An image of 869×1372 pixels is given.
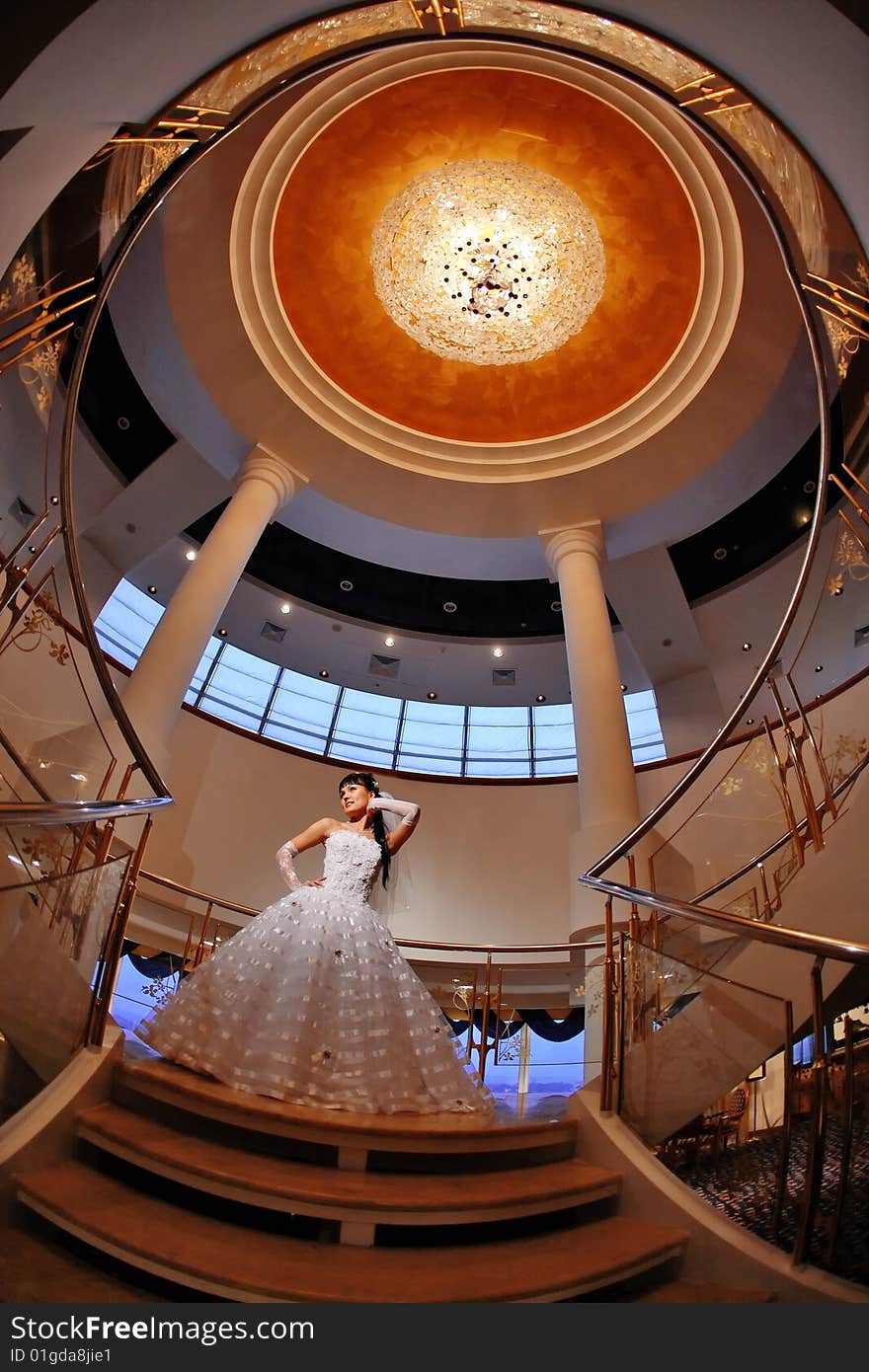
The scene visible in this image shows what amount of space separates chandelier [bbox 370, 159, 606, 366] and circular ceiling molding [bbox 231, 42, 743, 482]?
0.14m

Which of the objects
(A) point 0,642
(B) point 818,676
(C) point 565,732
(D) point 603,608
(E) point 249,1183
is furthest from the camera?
(C) point 565,732

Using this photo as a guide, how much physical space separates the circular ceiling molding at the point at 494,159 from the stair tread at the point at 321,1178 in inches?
332

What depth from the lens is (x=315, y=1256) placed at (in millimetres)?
1996

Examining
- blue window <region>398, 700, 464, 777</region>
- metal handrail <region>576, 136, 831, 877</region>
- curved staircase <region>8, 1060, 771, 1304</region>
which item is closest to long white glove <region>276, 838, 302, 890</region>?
curved staircase <region>8, 1060, 771, 1304</region>

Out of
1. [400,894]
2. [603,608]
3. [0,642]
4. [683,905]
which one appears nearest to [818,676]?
[683,905]

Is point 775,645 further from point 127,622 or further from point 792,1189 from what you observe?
point 127,622

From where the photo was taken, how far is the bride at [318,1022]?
299 cm

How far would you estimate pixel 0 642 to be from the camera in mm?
3768

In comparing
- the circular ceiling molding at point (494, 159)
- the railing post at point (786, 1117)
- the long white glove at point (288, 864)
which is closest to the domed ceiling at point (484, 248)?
the circular ceiling molding at point (494, 159)

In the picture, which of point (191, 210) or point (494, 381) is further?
point (494, 381)

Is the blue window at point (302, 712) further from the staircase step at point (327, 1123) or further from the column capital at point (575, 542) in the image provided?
the staircase step at point (327, 1123)

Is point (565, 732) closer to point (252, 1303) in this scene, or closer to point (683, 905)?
point (683, 905)

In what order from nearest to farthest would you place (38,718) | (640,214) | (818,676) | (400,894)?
(818,676)
(38,718)
(400,894)
(640,214)

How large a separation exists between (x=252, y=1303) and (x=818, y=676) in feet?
10.6
